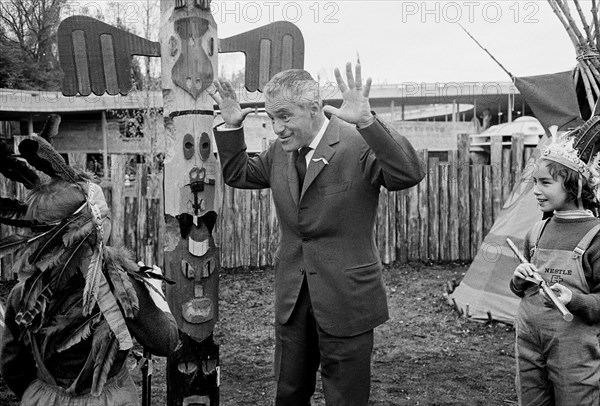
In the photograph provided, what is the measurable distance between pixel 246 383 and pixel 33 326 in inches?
119

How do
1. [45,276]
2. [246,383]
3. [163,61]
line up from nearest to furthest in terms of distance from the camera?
[45,276], [163,61], [246,383]

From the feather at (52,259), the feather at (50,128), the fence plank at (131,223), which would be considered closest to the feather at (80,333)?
the feather at (52,259)

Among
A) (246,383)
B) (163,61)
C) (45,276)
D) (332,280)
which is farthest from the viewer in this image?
(246,383)

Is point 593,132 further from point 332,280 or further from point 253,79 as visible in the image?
point 253,79

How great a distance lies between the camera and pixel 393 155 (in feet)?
8.23

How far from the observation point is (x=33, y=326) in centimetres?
221

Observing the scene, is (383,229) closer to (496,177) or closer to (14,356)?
(496,177)

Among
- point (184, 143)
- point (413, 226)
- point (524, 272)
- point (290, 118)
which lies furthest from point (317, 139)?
point (413, 226)

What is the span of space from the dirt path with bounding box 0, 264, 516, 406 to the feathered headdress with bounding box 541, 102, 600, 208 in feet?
7.21

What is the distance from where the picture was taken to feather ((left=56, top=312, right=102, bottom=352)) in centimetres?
219

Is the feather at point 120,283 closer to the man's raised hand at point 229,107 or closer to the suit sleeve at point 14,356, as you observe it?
the suit sleeve at point 14,356

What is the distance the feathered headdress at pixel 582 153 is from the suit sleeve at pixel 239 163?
4.71ft

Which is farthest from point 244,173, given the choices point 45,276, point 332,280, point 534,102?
point 534,102

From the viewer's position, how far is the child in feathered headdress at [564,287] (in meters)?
2.86
